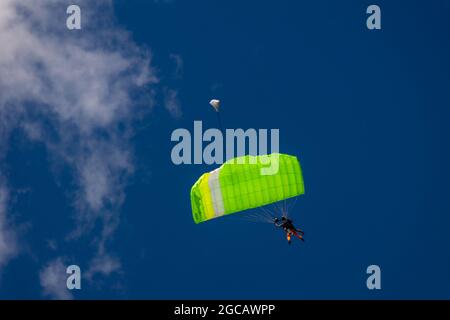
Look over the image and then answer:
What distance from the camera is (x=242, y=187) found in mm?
40562

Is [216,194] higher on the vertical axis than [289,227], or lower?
higher

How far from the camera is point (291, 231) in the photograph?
135ft

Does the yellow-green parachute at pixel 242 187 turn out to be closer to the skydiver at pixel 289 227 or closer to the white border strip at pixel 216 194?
the white border strip at pixel 216 194

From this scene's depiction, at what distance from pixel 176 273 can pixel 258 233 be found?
27.4ft

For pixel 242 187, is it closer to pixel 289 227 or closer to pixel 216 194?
pixel 216 194

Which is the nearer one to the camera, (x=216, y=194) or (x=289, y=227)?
(x=216, y=194)

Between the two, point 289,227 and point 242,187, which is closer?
point 242,187

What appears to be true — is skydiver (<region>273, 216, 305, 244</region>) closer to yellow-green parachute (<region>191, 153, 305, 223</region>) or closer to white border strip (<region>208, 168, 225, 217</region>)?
yellow-green parachute (<region>191, 153, 305, 223</region>)

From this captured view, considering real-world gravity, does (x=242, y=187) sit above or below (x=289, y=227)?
above

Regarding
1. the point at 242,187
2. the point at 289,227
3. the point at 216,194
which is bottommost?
the point at 289,227

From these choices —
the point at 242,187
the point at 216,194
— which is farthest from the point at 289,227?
the point at 216,194

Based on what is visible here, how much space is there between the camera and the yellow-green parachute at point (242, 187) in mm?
40531
